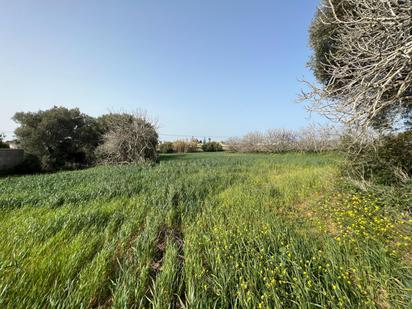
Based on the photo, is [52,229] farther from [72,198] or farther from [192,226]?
[192,226]

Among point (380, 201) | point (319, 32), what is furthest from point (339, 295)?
point (319, 32)

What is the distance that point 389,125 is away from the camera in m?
4.23

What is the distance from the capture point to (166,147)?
37062 mm

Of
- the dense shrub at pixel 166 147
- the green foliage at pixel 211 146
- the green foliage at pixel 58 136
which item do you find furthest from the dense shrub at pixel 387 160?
the green foliage at pixel 211 146

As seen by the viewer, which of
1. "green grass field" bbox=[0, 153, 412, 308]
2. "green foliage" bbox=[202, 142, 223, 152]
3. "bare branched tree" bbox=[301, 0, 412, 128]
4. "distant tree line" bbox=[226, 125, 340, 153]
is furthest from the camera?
"green foliage" bbox=[202, 142, 223, 152]

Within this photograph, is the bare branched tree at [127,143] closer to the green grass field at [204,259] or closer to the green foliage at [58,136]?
the green foliage at [58,136]

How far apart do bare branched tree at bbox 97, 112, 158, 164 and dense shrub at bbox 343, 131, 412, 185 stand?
15050 mm

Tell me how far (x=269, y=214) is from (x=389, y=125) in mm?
3810

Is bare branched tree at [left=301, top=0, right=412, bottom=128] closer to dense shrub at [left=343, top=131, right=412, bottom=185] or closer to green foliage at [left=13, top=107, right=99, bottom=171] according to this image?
dense shrub at [left=343, top=131, right=412, bottom=185]

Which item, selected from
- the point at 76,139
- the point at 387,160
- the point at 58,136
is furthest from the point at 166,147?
the point at 387,160

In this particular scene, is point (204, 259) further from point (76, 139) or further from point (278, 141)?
point (278, 141)

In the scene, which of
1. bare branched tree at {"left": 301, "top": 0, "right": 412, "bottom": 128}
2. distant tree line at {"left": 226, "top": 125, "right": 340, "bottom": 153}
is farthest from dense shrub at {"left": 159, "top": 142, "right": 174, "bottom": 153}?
bare branched tree at {"left": 301, "top": 0, "right": 412, "bottom": 128}

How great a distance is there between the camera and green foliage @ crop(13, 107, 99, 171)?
54.0 feet

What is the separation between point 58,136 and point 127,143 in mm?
7732
